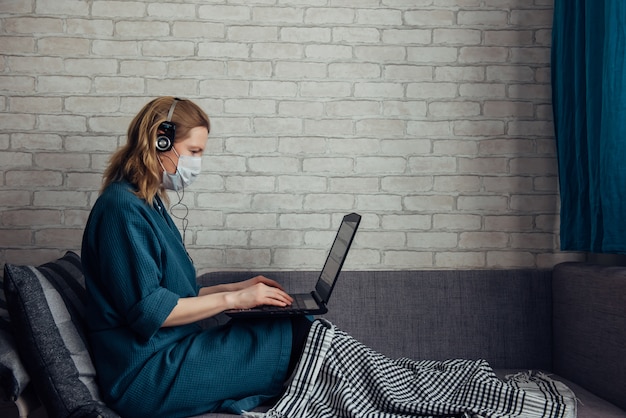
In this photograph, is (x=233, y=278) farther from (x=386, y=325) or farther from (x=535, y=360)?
(x=535, y=360)

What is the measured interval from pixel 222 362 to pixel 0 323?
56 cm

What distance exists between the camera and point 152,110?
6.04ft

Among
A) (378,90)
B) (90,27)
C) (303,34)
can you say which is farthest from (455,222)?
(90,27)

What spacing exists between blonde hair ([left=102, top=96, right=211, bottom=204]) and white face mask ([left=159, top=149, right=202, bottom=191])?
1.0 inches

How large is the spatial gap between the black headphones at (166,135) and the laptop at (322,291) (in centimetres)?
49

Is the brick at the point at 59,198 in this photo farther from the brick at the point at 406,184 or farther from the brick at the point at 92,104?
the brick at the point at 406,184

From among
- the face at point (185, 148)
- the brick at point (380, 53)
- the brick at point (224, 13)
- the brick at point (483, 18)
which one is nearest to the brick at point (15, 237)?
the face at point (185, 148)

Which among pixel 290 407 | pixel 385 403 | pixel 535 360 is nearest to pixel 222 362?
pixel 290 407

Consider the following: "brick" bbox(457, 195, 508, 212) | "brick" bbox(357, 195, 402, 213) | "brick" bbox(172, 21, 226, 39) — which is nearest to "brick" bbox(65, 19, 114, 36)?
"brick" bbox(172, 21, 226, 39)

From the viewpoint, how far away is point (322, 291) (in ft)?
6.63

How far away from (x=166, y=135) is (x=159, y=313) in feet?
1.67

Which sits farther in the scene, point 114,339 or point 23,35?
point 23,35

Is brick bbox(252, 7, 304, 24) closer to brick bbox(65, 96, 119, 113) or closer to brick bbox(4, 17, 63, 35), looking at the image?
brick bbox(65, 96, 119, 113)

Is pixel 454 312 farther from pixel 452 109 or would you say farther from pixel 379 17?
pixel 379 17
